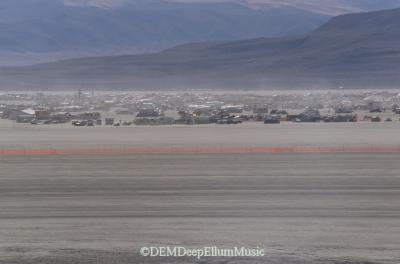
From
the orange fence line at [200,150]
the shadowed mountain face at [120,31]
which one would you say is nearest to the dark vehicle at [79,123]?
the orange fence line at [200,150]

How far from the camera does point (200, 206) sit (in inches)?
861

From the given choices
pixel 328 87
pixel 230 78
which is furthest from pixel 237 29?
pixel 328 87

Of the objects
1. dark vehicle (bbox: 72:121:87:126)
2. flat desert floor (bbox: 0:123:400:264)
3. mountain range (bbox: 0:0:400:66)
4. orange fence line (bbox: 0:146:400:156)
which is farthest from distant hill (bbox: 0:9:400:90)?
flat desert floor (bbox: 0:123:400:264)

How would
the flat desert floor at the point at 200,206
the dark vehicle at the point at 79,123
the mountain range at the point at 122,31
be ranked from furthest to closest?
the mountain range at the point at 122,31, the dark vehicle at the point at 79,123, the flat desert floor at the point at 200,206

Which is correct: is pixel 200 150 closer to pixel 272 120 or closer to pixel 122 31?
pixel 272 120

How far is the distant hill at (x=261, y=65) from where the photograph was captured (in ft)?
449

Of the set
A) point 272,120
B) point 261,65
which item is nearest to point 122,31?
point 261,65

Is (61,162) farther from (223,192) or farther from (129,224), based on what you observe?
(129,224)

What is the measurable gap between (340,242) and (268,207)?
357 centimetres

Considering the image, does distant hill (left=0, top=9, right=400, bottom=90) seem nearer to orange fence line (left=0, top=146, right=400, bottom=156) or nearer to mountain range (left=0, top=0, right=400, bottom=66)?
mountain range (left=0, top=0, right=400, bottom=66)

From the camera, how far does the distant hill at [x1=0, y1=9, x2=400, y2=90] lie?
449 ft

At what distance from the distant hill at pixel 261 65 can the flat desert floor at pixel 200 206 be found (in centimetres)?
9954

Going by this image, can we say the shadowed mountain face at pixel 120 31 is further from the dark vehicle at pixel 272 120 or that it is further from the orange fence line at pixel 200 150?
the orange fence line at pixel 200 150

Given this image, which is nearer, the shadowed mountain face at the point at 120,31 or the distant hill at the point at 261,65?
the distant hill at the point at 261,65
